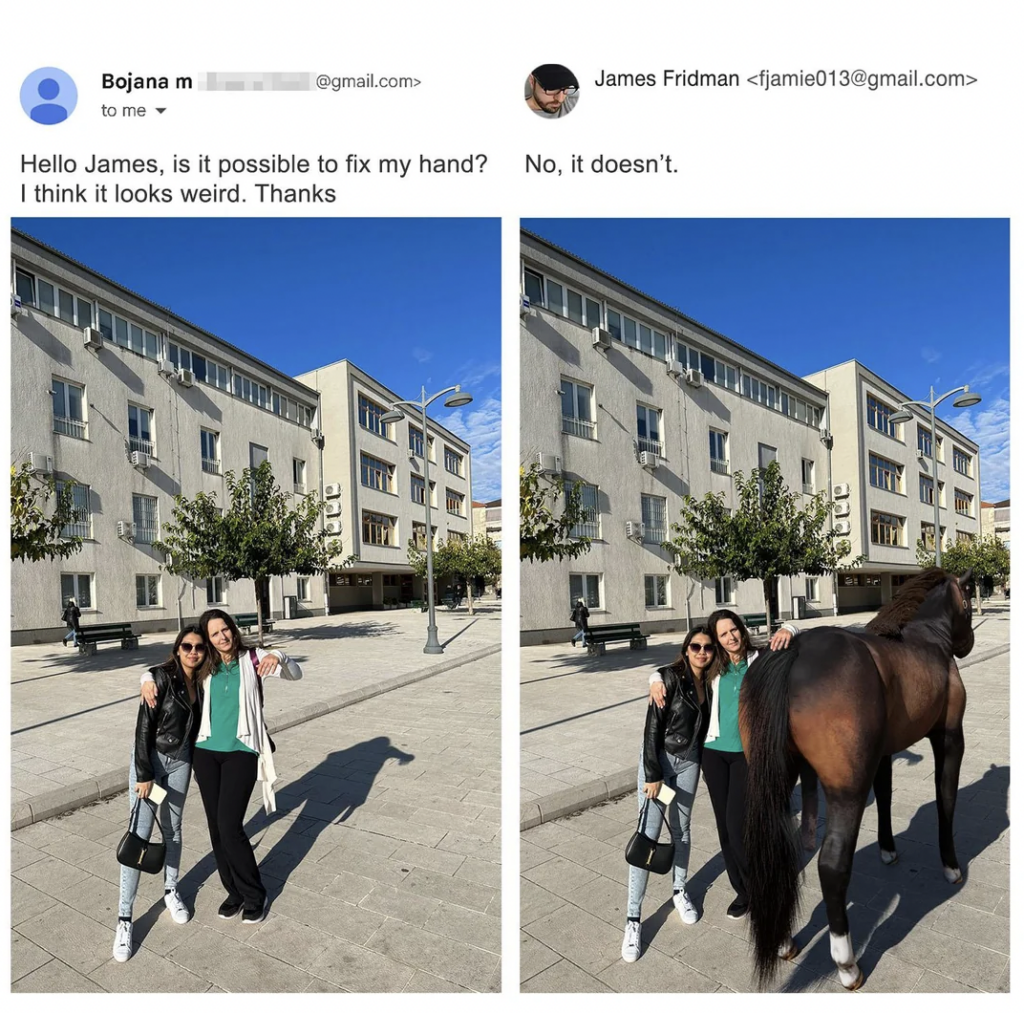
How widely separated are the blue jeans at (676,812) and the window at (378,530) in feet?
65.2

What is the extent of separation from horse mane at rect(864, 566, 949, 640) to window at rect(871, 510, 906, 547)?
4375 mm

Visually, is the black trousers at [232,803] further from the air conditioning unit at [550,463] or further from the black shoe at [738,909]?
the air conditioning unit at [550,463]

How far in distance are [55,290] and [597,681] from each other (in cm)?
814

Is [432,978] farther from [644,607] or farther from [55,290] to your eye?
[644,607]

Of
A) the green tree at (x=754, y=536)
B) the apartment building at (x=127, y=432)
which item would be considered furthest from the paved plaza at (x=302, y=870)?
the green tree at (x=754, y=536)

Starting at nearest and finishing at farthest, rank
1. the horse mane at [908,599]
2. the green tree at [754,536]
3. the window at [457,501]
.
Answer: the horse mane at [908,599] → the window at [457,501] → the green tree at [754,536]

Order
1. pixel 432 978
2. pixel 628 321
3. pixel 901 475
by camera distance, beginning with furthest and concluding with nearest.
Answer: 1. pixel 628 321
2. pixel 901 475
3. pixel 432 978

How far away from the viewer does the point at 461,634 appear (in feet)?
59.5

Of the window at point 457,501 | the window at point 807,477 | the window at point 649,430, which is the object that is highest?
the window at point 649,430

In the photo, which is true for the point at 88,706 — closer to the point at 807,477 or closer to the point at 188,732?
the point at 188,732

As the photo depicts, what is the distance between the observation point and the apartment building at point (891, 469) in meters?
4.95

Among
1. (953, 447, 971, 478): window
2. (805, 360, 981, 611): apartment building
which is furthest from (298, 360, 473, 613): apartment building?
(805, 360, 981, 611): apartment building
